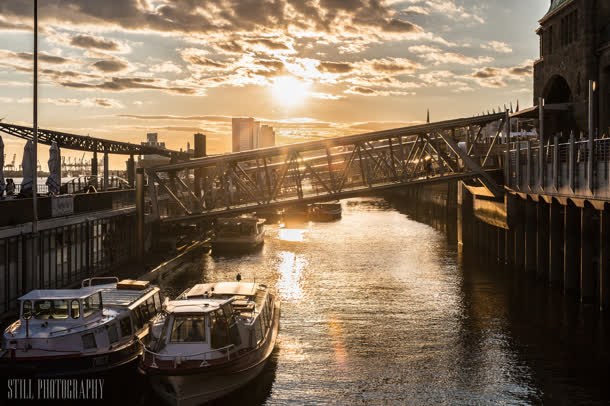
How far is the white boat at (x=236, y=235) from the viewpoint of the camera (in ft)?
255

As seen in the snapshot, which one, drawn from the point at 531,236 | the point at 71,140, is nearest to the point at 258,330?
the point at 531,236

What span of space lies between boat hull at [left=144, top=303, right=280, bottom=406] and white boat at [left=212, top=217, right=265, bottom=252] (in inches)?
1987

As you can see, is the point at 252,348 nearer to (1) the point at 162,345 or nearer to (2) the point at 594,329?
(1) the point at 162,345

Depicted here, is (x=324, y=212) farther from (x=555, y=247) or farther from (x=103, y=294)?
(x=103, y=294)

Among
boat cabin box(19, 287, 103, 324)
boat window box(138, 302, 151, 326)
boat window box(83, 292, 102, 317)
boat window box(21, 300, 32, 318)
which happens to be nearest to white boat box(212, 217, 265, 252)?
boat window box(138, 302, 151, 326)

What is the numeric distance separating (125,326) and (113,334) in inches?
47.1

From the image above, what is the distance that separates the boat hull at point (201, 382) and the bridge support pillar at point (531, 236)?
38.4 m

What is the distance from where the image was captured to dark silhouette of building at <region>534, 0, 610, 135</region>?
2442 inches

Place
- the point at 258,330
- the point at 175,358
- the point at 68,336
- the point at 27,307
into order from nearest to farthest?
the point at 175,358 < the point at 68,336 < the point at 27,307 < the point at 258,330

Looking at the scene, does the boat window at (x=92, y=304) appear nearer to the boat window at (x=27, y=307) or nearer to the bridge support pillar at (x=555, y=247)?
the boat window at (x=27, y=307)

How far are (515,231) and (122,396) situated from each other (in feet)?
156

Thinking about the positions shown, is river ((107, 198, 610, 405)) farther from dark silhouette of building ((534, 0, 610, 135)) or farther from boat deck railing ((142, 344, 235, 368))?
dark silhouette of building ((534, 0, 610, 135))

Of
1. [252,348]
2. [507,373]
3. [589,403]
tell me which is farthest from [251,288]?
[589,403]

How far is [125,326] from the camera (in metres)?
28.1
